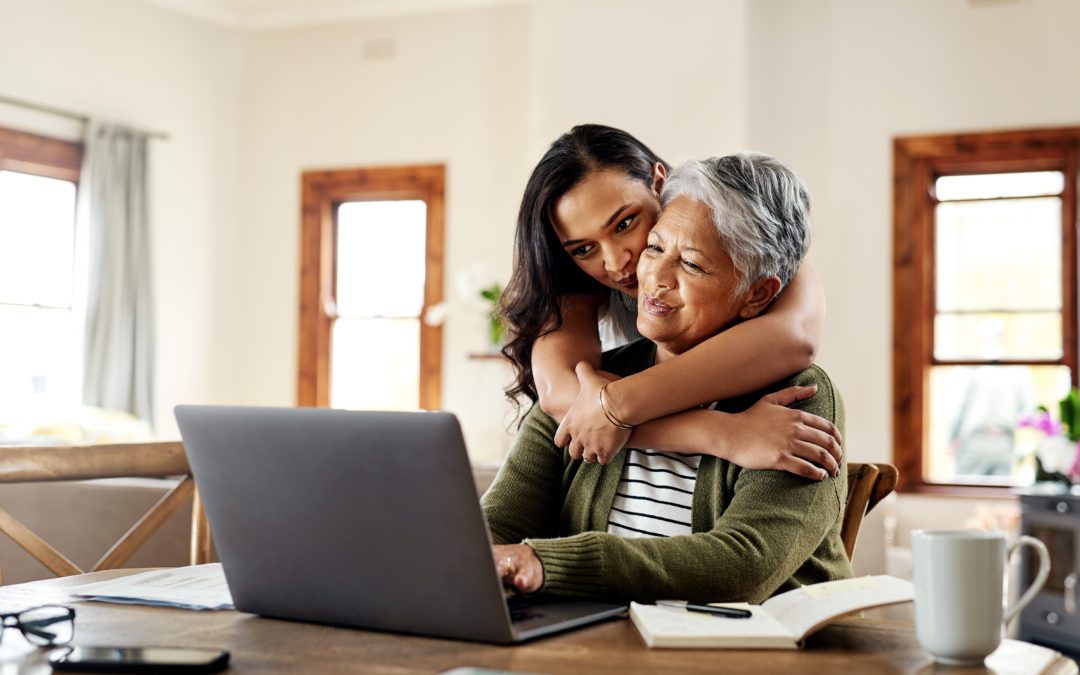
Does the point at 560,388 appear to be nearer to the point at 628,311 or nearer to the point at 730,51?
the point at 628,311

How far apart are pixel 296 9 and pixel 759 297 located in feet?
18.3

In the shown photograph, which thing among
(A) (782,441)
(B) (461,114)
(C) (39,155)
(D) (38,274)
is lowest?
(A) (782,441)

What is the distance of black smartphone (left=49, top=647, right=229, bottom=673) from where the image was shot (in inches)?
36.7

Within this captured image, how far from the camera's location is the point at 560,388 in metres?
1.68

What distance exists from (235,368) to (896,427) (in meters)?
3.75

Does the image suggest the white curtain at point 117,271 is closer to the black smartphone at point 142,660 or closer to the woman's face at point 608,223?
the woman's face at point 608,223

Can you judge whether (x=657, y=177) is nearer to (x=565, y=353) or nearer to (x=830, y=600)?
(x=565, y=353)

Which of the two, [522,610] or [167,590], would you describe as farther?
[167,590]

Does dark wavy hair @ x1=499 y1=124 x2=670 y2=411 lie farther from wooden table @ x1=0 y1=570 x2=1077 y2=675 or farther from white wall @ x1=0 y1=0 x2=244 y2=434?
white wall @ x1=0 y1=0 x2=244 y2=434

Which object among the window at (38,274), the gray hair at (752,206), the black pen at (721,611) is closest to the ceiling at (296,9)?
the window at (38,274)

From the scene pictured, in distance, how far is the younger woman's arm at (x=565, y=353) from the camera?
167 cm

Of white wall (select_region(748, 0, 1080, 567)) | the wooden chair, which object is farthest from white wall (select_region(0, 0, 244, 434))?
the wooden chair

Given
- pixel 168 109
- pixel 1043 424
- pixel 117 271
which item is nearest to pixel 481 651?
pixel 1043 424

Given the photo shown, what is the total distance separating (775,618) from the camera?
112cm
